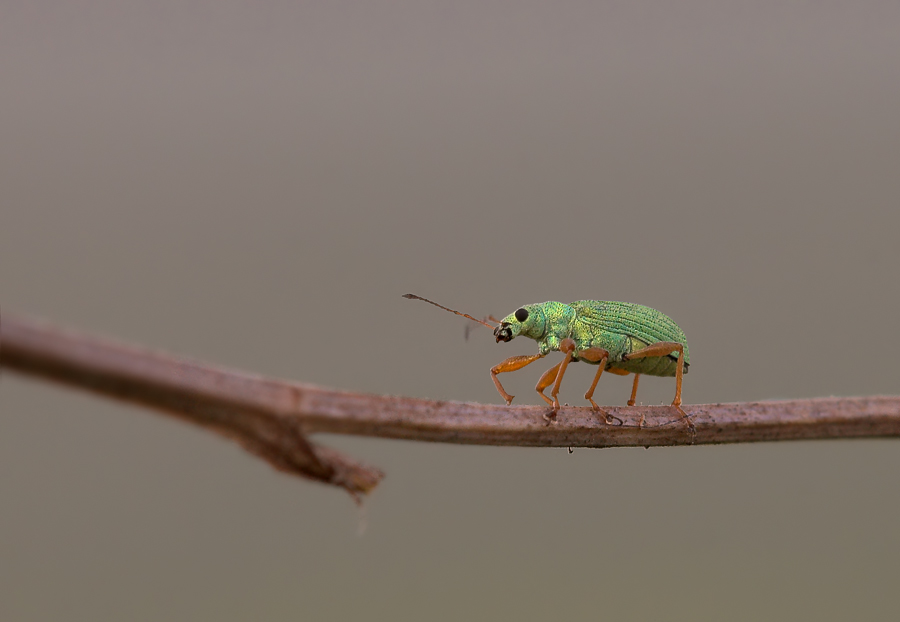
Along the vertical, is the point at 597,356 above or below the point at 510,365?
above

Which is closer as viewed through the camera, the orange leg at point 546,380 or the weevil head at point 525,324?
the orange leg at point 546,380

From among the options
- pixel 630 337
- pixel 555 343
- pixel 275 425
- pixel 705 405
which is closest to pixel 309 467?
pixel 275 425

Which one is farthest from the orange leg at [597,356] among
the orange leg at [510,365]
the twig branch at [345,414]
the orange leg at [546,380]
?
the twig branch at [345,414]

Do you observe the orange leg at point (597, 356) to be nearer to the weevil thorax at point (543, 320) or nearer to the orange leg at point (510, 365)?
the weevil thorax at point (543, 320)

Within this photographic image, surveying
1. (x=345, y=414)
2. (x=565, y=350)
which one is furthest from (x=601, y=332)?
(x=345, y=414)

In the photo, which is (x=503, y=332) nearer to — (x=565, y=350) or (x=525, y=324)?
(x=525, y=324)

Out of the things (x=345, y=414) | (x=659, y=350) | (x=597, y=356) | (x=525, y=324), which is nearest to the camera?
(x=345, y=414)

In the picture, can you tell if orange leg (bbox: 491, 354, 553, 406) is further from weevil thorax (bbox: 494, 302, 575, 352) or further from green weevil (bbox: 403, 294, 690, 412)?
weevil thorax (bbox: 494, 302, 575, 352)
